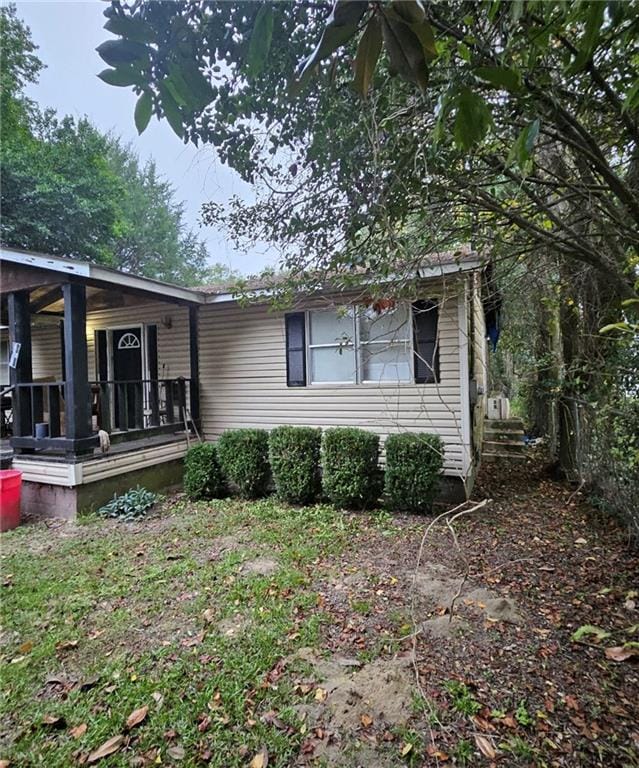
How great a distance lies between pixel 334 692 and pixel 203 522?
3191 mm

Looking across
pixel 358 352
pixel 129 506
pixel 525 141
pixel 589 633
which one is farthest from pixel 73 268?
pixel 589 633

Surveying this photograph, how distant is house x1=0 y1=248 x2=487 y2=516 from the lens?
537cm

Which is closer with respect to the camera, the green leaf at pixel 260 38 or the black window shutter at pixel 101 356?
the green leaf at pixel 260 38

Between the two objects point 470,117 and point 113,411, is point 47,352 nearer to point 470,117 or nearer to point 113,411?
A: point 113,411

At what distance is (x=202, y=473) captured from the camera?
5930 mm

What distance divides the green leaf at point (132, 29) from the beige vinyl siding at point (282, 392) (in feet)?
16.1

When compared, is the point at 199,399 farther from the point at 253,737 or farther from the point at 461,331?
the point at 253,737

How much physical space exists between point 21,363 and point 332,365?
183 inches

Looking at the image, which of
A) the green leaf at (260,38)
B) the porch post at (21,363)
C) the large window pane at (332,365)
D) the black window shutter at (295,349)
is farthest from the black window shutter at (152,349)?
the green leaf at (260,38)

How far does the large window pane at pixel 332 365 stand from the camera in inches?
257

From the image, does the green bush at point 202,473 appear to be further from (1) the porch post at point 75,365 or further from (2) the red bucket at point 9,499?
(2) the red bucket at point 9,499

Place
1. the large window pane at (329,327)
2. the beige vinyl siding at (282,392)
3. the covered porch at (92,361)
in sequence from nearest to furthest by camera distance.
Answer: the covered porch at (92,361) → the beige vinyl siding at (282,392) → the large window pane at (329,327)

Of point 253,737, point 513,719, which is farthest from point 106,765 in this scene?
point 513,719

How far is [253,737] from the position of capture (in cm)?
194
